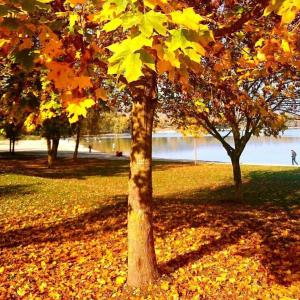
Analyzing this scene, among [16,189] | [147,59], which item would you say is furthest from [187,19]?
[16,189]

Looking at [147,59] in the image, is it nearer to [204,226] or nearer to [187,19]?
[187,19]

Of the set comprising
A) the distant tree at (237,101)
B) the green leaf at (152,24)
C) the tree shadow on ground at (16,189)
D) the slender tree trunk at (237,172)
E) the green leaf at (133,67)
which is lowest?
the tree shadow on ground at (16,189)

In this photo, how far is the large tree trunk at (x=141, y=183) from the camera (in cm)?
532

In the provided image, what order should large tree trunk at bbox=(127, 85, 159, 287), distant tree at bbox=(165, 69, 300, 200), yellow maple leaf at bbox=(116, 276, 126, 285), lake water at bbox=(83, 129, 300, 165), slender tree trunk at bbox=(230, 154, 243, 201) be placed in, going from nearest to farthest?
large tree trunk at bbox=(127, 85, 159, 287) → yellow maple leaf at bbox=(116, 276, 126, 285) → distant tree at bbox=(165, 69, 300, 200) → slender tree trunk at bbox=(230, 154, 243, 201) → lake water at bbox=(83, 129, 300, 165)

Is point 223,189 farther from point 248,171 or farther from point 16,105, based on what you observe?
point 16,105

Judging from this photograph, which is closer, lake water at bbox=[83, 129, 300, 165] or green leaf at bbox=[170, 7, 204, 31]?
green leaf at bbox=[170, 7, 204, 31]

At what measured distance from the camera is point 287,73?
27.5ft

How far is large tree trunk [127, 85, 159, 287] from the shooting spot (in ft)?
17.5

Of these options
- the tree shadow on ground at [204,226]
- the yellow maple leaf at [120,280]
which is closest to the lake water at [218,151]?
the tree shadow on ground at [204,226]

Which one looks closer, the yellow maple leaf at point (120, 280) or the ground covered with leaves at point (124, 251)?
the ground covered with leaves at point (124, 251)

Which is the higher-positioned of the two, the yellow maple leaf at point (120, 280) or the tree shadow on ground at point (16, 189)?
the tree shadow on ground at point (16, 189)

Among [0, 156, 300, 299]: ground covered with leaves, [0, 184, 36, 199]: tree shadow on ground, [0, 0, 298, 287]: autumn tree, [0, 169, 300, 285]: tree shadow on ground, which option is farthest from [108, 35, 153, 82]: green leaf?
[0, 184, 36, 199]: tree shadow on ground

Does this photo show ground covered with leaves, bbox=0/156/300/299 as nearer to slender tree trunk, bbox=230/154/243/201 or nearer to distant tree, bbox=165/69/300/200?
distant tree, bbox=165/69/300/200

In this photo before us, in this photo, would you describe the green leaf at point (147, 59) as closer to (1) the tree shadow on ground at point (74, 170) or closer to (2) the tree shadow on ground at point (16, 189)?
(2) the tree shadow on ground at point (16, 189)
